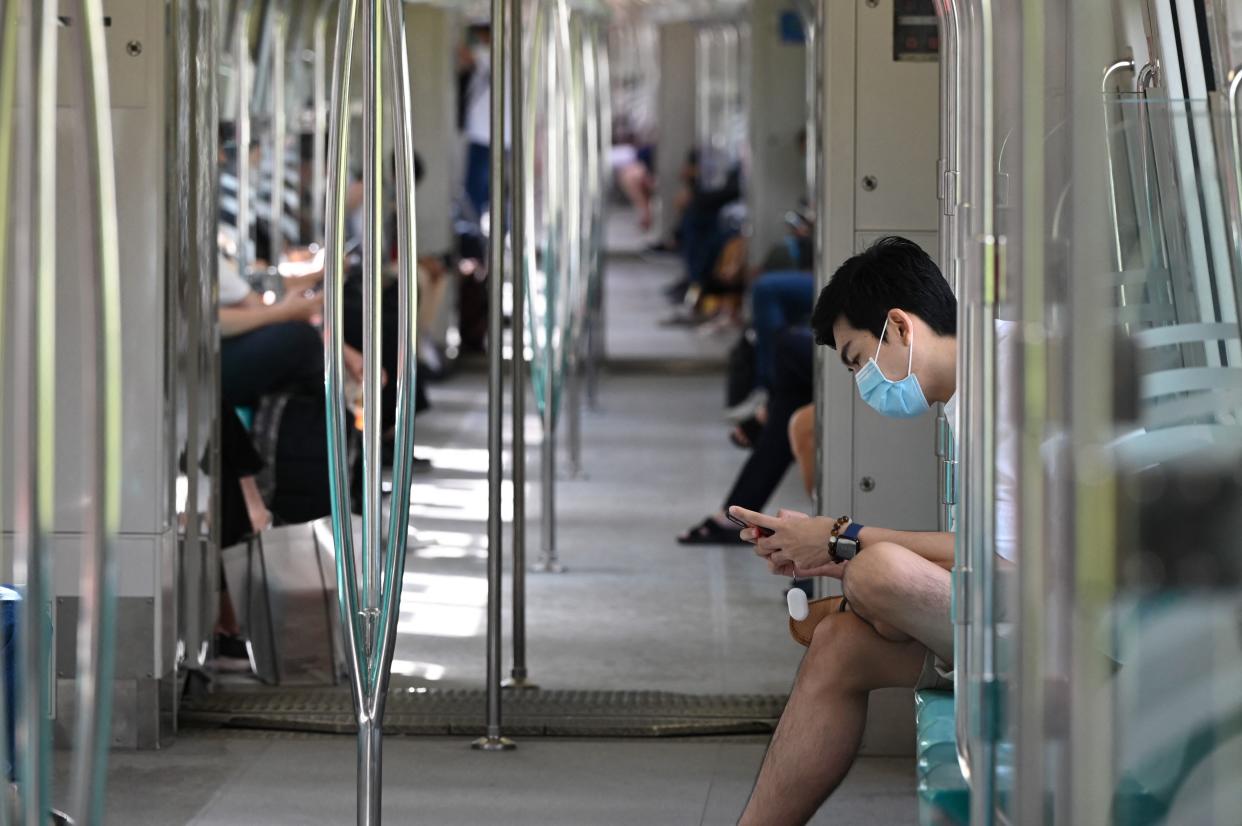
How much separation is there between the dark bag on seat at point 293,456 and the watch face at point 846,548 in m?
2.03

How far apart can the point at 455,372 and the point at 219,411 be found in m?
7.00

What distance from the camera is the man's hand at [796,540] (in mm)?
3322

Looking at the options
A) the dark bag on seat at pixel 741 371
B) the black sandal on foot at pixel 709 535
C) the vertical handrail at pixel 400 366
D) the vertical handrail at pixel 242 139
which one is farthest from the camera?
the dark bag on seat at pixel 741 371

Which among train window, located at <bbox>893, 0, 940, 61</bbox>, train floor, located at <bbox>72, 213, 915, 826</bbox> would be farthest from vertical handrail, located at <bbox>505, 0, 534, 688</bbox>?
train window, located at <bbox>893, 0, 940, 61</bbox>

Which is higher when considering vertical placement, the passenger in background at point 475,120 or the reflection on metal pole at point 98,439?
the passenger in background at point 475,120

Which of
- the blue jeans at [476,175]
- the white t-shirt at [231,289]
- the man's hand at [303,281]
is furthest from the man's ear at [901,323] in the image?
the blue jeans at [476,175]

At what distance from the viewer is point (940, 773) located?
262 cm

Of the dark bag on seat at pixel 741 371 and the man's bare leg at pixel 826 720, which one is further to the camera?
the dark bag on seat at pixel 741 371

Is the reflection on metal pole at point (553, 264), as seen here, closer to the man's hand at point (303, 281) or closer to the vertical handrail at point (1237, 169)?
the man's hand at point (303, 281)

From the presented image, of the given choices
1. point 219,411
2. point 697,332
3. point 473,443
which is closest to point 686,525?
point 473,443

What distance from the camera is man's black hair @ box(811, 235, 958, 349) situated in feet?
10.7

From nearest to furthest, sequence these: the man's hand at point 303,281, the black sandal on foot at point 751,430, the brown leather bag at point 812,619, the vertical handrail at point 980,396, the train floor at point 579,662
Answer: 1. the vertical handrail at point 980,396
2. the brown leather bag at point 812,619
3. the train floor at point 579,662
4. the man's hand at point 303,281
5. the black sandal on foot at point 751,430

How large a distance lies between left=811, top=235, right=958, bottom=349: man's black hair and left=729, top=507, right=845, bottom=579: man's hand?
1.16 feet

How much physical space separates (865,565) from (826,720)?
0.28 m
